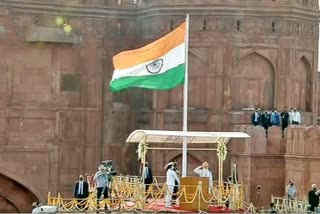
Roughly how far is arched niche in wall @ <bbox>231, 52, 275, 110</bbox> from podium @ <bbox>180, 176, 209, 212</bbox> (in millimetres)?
10746

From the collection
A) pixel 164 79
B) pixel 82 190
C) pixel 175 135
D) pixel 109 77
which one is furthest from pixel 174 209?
pixel 109 77

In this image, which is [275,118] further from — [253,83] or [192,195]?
[192,195]

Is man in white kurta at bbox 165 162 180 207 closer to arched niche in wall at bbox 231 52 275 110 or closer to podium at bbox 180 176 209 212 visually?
podium at bbox 180 176 209 212

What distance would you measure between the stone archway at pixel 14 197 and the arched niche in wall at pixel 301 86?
31.4 ft

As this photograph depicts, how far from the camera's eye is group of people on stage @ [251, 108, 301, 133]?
28.6 meters

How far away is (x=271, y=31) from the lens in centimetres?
3083

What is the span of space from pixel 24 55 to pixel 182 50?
458 inches

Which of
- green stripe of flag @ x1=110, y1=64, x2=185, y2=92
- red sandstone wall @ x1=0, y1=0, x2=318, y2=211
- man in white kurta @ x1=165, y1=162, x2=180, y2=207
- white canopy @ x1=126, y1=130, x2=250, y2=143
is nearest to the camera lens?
white canopy @ x1=126, y1=130, x2=250, y2=143

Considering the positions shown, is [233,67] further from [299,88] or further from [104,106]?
[104,106]

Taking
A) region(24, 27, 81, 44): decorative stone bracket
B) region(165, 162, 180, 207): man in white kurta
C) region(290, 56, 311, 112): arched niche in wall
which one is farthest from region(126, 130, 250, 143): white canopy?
region(24, 27, 81, 44): decorative stone bracket

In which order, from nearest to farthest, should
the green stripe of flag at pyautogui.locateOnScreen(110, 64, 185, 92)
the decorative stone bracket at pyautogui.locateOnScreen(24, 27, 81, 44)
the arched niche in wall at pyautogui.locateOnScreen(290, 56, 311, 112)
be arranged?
the green stripe of flag at pyautogui.locateOnScreen(110, 64, 185, 92), the decorative stone bracket at pyautogui.locateOnScreen(24, 27, 81, 44), the arched niche in wall at pyautogui.locateOnScreen(290, 56, 311, 112)

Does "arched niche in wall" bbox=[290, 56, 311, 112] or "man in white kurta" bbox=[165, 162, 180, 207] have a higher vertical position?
"arched niche in wall" bbox=[290, 56, 311, 112]

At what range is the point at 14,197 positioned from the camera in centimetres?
3145

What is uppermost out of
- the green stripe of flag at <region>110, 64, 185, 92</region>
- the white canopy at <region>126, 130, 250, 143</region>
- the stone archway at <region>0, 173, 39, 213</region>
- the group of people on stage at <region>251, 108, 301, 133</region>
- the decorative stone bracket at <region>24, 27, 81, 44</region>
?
the decorative stone bracket at <region>24, 27, 81, 44</region>
